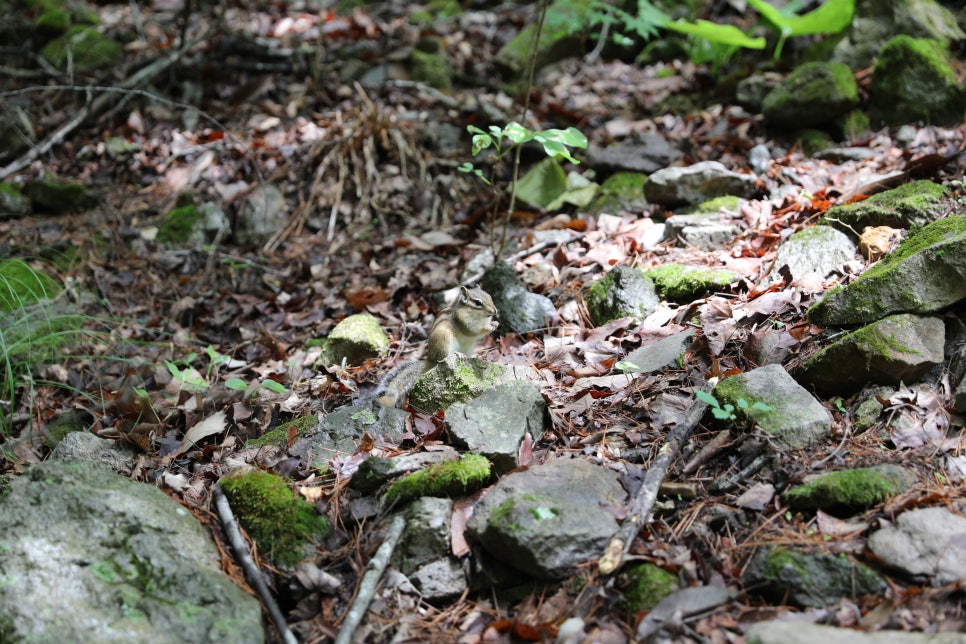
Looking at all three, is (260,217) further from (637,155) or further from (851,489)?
(851,489)

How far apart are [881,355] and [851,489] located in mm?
769

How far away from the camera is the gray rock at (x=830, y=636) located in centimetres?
214

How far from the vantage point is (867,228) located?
14.4 feet

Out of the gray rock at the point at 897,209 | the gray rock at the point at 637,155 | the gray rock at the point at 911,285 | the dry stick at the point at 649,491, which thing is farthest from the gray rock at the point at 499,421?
the gray rock at the point at 637,155

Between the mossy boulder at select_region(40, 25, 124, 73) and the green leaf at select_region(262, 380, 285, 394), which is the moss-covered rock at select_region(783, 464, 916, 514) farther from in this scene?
the mossy boulder at select_region(40, 25, 124, 73)

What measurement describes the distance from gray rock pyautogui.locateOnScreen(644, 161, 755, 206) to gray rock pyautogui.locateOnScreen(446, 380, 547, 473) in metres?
2.79

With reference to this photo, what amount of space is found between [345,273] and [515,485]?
3.73 metres

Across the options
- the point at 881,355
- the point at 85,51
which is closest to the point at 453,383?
the point at 881,355

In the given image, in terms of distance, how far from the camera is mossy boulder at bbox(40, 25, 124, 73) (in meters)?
9.16

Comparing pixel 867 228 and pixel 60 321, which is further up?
pixel 867 228

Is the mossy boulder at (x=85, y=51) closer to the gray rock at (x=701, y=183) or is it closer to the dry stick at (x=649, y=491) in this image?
the gray rock at (x=701, y=183)

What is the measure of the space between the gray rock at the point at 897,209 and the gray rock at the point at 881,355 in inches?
47.4

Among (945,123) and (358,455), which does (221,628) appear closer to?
(358,455)

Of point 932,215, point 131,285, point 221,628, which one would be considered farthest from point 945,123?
point 131,285
